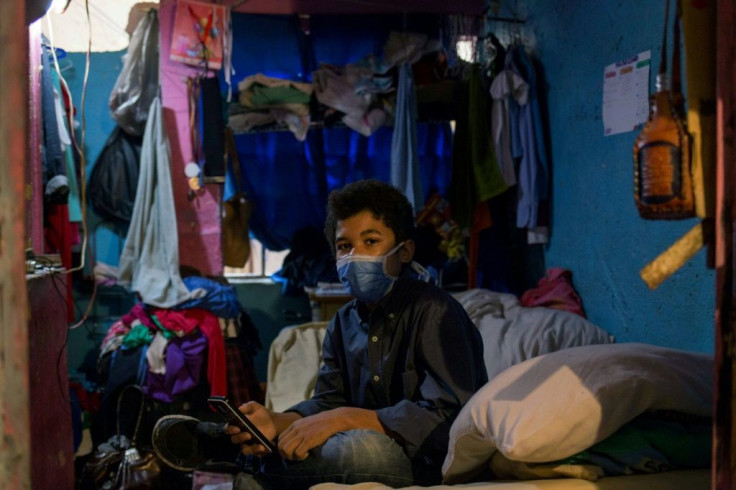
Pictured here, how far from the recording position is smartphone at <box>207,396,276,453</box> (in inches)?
60.7

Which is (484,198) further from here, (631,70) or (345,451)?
(345,451)

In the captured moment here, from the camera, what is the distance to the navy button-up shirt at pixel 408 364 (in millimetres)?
1668

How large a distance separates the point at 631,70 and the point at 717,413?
2.31 metres

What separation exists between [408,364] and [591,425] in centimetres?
61

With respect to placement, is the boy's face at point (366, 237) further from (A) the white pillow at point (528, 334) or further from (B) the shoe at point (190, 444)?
(A) the white pillow at point (528, 334)

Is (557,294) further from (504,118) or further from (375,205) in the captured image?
(375,205)

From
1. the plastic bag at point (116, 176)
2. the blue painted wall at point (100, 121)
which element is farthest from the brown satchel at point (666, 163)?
the blue painted wall at point (100, 121)

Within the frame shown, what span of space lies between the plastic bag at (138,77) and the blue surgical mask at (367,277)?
9.53 feet

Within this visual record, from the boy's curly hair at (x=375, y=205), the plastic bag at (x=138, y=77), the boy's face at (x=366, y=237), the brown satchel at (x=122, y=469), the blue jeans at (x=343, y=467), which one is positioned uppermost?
the plastic bag at (x=138, y=77)

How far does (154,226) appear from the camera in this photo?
380 cm

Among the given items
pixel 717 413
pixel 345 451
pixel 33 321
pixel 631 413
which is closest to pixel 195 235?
pixel 33 321

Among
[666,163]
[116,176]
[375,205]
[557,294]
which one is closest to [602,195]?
[557,294]

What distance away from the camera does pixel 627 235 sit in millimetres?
3021

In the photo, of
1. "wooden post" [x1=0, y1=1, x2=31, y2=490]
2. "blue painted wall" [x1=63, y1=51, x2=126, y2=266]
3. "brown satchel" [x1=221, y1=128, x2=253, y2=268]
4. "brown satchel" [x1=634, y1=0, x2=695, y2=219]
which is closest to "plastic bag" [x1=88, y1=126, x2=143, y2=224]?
"blue painted wall" [x1=63, y1=51, x2=126, y2=266]
